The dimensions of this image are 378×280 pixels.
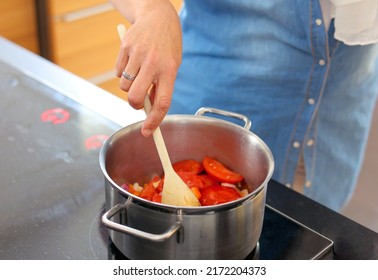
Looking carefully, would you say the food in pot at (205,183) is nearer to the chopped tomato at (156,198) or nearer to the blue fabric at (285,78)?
the chopped tomato at (156,198)

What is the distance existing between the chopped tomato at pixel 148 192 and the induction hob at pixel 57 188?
70 millimetres

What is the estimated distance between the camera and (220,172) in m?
0.79

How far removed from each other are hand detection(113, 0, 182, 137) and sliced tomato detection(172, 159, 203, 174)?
106 mm

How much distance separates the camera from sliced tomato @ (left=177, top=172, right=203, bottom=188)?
2.53 ft

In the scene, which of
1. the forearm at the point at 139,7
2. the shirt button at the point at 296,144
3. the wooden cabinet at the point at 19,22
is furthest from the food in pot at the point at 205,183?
the wooden cabinet at the point at 19,22

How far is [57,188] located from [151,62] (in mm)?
247

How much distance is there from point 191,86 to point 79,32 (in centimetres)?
111

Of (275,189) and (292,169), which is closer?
(275,189)

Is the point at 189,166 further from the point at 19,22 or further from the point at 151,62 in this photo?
the point at 19,22

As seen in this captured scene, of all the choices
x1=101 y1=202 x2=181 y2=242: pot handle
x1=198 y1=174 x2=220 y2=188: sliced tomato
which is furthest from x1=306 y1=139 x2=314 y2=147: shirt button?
x1=101 y1=202 x2=181 y2=242: pot handle

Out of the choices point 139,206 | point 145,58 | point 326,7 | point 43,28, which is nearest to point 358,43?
point 326,7

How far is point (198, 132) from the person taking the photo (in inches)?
31.7

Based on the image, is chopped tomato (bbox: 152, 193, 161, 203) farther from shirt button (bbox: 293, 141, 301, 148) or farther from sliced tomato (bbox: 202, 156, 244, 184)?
shirt button (bbox: 293, 141, 301, 148)

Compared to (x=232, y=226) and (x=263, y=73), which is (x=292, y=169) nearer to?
(x=263, y=73)
